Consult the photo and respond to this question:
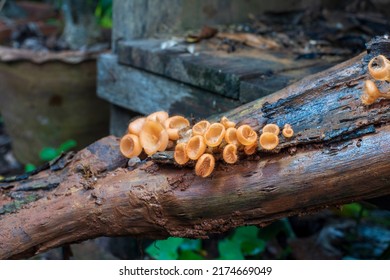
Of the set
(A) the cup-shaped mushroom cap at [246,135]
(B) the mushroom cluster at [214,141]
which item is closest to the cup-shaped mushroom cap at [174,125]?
(B) the mushroom cluster at [214,141]

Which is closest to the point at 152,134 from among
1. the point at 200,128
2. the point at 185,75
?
the point at 200,128

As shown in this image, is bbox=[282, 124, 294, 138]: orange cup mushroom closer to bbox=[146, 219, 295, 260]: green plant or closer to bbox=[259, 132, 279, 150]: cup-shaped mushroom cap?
bbox=[259, 132, 279, 150]: cup-shaped mushroom cap

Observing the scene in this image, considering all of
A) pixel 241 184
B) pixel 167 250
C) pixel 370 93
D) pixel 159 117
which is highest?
pixel 370 93

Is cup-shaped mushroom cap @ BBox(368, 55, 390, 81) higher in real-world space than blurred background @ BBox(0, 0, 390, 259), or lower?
higher

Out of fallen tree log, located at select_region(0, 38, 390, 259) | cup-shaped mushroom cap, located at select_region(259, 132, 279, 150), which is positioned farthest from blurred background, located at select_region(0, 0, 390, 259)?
cup-shaped mushroom cap, located at select_region(259, 132, 279, 150)

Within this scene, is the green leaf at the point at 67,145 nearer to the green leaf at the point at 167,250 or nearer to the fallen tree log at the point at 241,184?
the green leaf at the point at 167,250

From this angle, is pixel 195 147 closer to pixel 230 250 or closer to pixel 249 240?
pixel 230 250

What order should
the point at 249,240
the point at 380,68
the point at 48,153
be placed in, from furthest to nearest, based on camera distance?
the point at 48,153 → the point at 249,240 → the point at 380,68

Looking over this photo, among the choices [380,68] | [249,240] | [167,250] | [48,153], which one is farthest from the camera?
[48,153]
